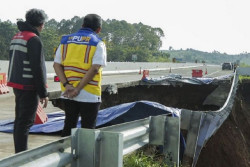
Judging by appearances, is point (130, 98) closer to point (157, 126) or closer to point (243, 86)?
point (157, 126)

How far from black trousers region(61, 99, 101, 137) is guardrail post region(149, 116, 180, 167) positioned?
0.94 metres

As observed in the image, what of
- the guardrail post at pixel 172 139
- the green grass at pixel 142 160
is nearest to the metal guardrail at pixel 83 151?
the green grass at pixel 142 160

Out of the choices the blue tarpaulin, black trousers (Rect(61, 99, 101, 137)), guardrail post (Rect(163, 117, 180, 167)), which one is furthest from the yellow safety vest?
the blue tarpaulin

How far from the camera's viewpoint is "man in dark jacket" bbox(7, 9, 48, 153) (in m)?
4.18

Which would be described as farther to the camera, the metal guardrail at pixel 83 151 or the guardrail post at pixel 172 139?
the guardrail post at pixel 172 139

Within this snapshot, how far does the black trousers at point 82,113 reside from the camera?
4.50m

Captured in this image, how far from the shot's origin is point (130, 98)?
14.2m

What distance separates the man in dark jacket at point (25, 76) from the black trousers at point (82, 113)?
0.41 meters

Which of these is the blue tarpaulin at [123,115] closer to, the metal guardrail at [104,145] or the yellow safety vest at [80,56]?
the metal guardrail at [104,145]

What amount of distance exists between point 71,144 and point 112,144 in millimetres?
357

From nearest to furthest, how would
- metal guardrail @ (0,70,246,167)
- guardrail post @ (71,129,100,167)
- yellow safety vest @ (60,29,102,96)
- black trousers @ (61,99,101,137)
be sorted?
metal guardrail @ (0,70,246,167)
guardrail post @ (71,129,100,167)
yellow safety vest @ (60,29,102,96)
black trousers @ (61,99,101,137)

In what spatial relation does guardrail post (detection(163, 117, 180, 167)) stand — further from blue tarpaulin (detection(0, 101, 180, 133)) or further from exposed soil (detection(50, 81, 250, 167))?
exposed soil (detection(50, 81, 250, 167))

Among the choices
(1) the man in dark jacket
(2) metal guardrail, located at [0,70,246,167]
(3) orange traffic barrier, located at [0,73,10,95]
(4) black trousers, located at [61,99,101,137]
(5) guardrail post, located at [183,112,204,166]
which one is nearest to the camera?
(2) metal guardrail, located at [0,70,246,167]

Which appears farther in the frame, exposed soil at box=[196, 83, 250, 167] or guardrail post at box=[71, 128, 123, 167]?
exposed soil at box=[196, 83, 250, 167]
